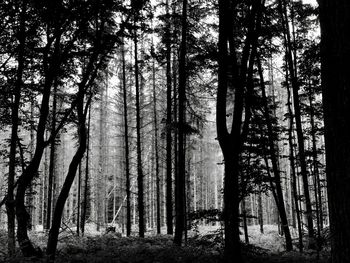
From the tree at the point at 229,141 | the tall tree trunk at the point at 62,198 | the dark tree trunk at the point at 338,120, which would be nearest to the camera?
the dark tree trunk at the point at 338,120

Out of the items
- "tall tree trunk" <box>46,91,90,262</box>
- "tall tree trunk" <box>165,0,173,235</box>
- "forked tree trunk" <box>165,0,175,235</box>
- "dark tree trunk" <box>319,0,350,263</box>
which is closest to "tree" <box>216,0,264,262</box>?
"tall tree trunk" <box>46,91,90,262</box>

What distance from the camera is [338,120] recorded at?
8.17 feet

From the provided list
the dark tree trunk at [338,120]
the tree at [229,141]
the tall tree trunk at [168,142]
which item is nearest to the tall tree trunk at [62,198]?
the tree at [229,141]

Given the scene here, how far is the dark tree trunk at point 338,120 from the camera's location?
2.44 m

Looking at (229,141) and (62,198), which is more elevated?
(229,141)

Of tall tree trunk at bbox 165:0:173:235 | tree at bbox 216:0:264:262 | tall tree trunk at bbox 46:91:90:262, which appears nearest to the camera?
tall tree trunk at bbox 46:91:90:262

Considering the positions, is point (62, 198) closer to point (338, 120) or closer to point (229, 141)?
point (229, 141)

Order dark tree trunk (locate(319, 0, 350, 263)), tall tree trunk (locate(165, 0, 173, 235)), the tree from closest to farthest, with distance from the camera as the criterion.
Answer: dark tree trunk (locate(319, 0, 350, 263)), the tree, tall tree trunk (locate(165, 0, 173, 235))

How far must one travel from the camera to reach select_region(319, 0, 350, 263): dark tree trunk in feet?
7.99

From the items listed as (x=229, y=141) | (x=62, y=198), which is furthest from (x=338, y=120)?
(x=62, y=198)

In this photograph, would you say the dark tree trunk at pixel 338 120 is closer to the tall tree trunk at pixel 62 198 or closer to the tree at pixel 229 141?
the tree at pixel 229 141

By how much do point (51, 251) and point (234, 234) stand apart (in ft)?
12.8

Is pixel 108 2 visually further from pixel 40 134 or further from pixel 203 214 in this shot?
pixel 203 214

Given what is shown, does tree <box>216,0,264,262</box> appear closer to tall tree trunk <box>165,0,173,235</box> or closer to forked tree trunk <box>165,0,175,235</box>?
tall tree trunk <box>165,0,173,235</box>
